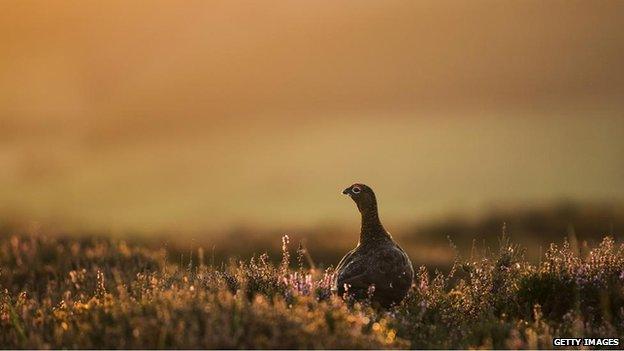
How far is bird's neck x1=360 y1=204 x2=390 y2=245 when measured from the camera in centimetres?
939

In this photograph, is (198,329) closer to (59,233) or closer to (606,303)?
(606,303)

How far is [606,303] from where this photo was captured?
29.9ft

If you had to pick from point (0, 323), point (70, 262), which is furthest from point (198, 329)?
point (70, 262)

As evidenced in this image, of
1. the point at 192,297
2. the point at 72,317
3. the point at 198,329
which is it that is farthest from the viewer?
the point at 72,317

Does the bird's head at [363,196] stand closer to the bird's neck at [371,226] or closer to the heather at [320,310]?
the bird's neck at [371,226]

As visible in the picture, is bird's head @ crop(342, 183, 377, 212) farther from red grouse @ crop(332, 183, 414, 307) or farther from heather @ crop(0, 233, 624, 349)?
heather @ crop(0, 233, 624, 349)

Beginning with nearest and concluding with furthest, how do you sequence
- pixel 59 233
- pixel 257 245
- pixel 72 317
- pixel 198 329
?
pixel 198 329, pixel 72 317, pixel 59 233, pixel 257 245

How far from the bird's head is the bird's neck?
3cm

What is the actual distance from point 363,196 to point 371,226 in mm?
347

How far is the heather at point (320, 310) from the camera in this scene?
21.7 feet

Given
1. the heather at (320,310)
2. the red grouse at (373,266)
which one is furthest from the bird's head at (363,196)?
the heather at (320,310)

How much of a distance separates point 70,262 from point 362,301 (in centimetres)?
763

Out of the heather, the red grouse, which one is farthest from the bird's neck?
the heather

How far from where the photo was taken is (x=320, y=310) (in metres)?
7.39
